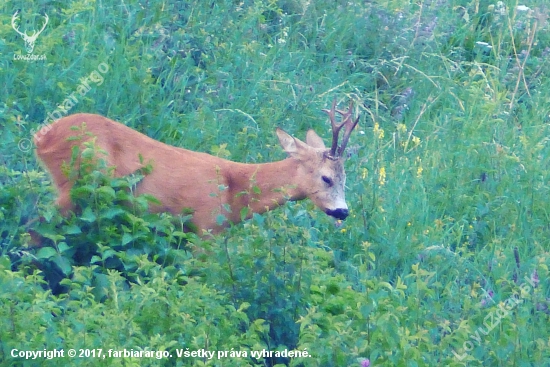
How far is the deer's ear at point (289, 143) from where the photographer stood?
22.7ft

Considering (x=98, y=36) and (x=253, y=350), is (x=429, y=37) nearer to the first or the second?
(x=98, y=36)

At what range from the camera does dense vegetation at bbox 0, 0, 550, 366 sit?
14.9ft

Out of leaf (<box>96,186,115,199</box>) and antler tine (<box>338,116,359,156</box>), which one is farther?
antler tine (<box>338,116,359,156</box>)

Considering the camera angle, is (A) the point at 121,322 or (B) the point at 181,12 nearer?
(A) the point at 121,322

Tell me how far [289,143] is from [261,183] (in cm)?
36

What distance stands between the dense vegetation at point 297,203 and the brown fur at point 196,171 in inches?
6.9

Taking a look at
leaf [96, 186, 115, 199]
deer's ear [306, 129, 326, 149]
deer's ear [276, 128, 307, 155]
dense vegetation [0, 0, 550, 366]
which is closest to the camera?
dense vegetation [0, 0, 550, 366]

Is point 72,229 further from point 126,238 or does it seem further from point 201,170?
point 201,170

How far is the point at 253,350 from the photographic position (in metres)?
4.54

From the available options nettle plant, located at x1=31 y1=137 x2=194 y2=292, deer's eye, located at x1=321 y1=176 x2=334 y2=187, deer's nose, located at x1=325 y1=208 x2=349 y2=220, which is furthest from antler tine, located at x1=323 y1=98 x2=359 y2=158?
nettle plant, located at x1=31 y1=137 x2=194 y2=292

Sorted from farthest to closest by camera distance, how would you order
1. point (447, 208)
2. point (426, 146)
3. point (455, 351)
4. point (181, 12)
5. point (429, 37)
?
point (429, 37), point (181, 12), point (426, 146), point (447, 208), point (455, 351)

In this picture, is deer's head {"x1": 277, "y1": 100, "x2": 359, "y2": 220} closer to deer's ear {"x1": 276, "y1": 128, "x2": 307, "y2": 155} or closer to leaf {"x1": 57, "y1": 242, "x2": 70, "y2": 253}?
deer's ear {"x1": 276, "y1": 128, "x2": 307, "y2": 155}

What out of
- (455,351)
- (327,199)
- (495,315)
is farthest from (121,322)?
(327,199)

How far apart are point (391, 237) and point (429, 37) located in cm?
325
